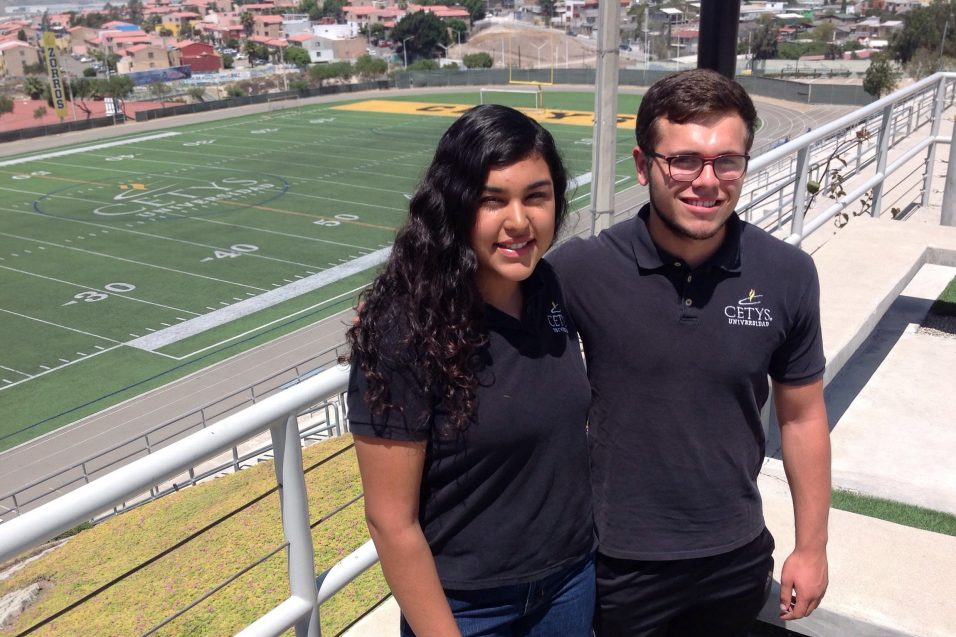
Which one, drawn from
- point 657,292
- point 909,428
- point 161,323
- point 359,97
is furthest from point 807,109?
point 657,292

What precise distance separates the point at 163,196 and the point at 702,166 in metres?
31.6

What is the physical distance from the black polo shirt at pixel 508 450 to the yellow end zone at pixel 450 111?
1695 inches

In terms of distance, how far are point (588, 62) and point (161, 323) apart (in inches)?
3341

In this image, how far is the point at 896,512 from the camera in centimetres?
395

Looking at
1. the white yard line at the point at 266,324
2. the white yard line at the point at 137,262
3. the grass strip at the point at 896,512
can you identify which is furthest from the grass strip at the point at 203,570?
the white yard line at the point at 137,262

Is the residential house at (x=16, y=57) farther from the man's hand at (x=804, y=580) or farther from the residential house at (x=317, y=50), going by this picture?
the man's hand at (x=804, y=580)

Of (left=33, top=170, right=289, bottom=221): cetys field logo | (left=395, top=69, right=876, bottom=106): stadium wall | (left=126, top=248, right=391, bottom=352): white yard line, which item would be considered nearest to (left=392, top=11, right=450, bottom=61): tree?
(left=395, top=69, right=876, bottom=106): stadium wall

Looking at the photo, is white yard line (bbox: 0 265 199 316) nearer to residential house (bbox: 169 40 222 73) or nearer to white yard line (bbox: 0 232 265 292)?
white yard line (bbox: 0 232 265 292)

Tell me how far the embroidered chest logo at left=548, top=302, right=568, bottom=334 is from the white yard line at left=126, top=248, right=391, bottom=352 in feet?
59.9

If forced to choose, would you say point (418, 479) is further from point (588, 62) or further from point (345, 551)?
point (588, 62)

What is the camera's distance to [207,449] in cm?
167

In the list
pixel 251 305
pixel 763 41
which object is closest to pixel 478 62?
pixel 763 41

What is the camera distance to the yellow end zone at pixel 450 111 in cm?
4581

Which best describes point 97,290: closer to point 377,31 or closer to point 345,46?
point 345,46
